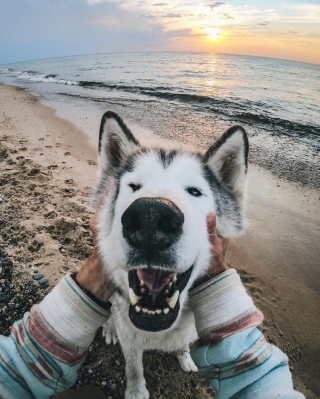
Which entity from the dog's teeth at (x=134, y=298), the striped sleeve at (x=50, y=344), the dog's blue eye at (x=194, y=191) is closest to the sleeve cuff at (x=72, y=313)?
the striped sleeve at (x=50, y=344)

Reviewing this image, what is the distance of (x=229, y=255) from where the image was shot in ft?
13.7

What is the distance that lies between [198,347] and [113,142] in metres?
2.10

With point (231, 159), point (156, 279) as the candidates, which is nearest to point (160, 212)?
point (156, 279)

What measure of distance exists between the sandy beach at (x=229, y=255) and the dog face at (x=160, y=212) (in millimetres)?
1143

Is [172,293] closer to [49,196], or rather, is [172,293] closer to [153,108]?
[49,196]

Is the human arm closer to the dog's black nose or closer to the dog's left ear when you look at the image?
the dog's black nose

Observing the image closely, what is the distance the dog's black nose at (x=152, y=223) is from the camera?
144 cm

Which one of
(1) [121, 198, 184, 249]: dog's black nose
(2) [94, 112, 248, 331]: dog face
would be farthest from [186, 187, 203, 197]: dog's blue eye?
(1) [121, 198, 184, 249]: dog's black nose

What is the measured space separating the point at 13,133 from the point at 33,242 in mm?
6518

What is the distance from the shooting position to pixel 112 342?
9.32 feet

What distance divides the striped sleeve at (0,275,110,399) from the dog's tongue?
1.33 feet

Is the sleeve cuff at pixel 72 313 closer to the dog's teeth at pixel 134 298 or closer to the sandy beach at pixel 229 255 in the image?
the dog's teeth at pixel 134 298

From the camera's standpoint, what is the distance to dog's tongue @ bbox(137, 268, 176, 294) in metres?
1.83

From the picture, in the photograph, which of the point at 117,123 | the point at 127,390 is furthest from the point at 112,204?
the point at 127,390
